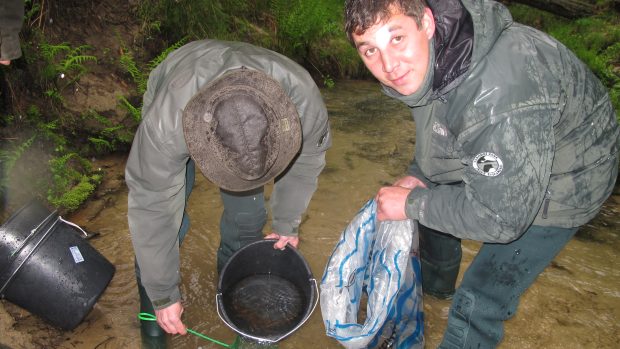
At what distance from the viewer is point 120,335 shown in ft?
7.65

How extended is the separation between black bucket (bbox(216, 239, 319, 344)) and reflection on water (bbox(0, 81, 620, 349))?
143 mm

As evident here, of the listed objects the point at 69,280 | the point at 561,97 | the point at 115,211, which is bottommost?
the point at 115,211

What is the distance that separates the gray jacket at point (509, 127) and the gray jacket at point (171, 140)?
0.46 meters

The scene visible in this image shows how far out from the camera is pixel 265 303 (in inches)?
97.1

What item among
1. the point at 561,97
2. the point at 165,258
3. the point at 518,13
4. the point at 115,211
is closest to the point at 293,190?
the point at 165,258

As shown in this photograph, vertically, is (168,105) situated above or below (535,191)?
above

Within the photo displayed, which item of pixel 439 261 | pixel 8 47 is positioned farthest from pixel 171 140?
pixel 439 261

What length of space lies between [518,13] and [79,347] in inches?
375

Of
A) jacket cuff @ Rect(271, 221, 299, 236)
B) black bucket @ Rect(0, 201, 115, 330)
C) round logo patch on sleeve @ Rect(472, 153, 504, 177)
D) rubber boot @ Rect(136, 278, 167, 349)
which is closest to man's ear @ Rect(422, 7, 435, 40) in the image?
round logo patch on sleeve @ Rect(472, 153, 504, 177)

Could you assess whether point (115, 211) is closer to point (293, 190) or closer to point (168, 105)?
point (293, 190)

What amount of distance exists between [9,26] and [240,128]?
5.54ft

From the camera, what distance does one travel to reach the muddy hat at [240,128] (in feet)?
4.43

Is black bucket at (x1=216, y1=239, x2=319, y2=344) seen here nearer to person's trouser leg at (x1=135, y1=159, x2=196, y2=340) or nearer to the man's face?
person's trouser leg at (x1=135, y1=159, x2=196, y2=340)

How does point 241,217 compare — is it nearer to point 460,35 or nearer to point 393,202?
point 393,202
